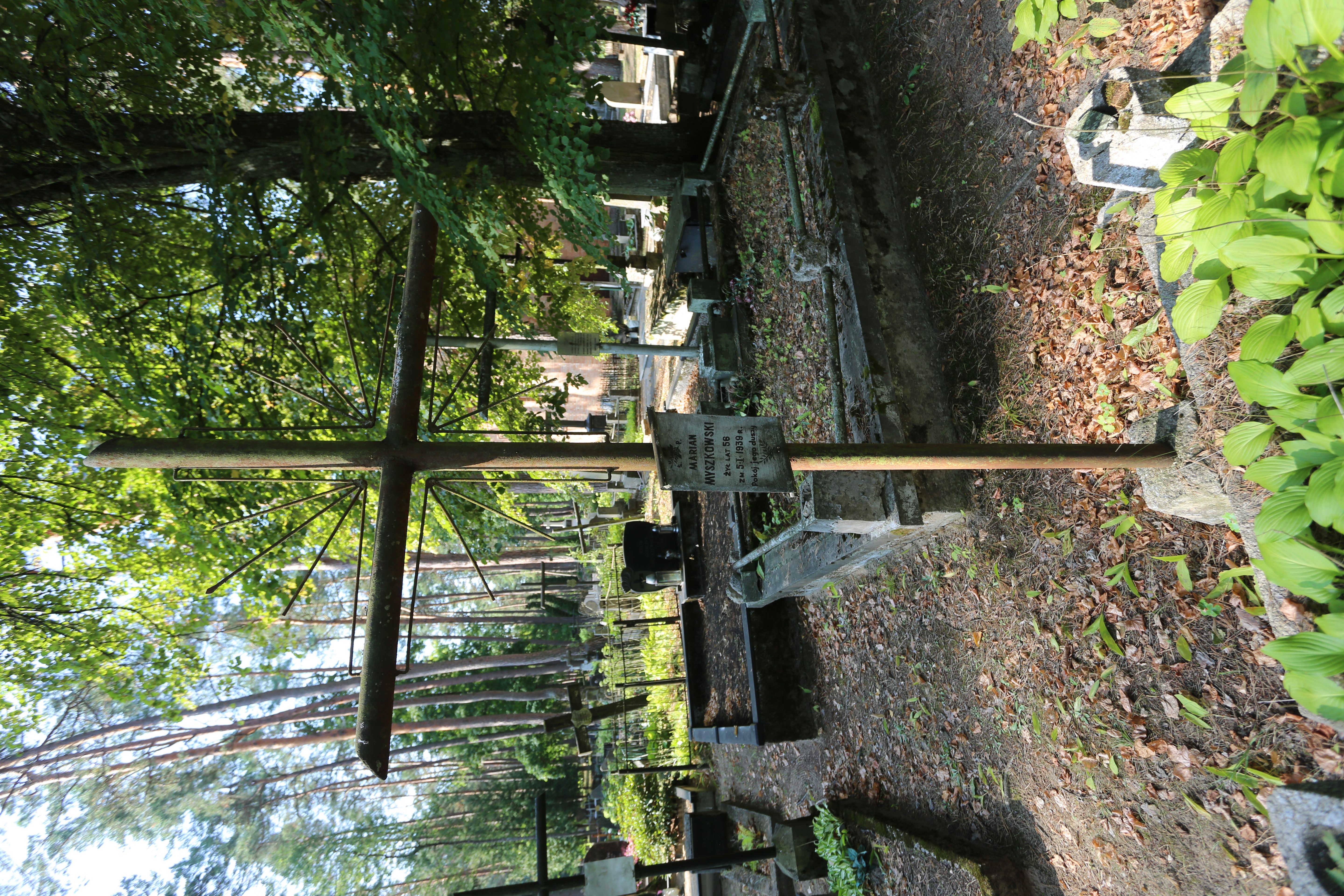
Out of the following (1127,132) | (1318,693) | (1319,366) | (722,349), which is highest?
(722,349)

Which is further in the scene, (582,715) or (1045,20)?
(582,715)

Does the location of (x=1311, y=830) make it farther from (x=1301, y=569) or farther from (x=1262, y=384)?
(x=1262, y=384)

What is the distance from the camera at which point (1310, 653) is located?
5.39ft

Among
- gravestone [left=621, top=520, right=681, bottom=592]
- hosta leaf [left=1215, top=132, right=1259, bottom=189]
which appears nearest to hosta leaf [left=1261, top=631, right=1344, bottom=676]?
A: hosta leaf [left=1215, top=132, right=1259, bottom=189]

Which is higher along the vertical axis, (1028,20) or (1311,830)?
(1028,20)

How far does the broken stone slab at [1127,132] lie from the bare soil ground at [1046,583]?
669 mm

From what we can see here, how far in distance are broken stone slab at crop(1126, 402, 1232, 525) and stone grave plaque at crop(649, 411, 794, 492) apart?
1595 millimetres

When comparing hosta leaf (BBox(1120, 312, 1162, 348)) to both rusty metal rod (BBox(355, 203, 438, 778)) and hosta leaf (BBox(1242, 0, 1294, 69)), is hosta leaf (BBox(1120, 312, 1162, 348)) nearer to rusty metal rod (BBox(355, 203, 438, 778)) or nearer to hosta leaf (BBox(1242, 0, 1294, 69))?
hosta leaf (BBox(1242, 0, 1294, 69))

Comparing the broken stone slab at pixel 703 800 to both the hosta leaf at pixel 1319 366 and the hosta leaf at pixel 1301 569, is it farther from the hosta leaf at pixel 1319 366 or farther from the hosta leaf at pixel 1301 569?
the hosta leaf at pixel 1319 366

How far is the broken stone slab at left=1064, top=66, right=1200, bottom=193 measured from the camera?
261 centimetres

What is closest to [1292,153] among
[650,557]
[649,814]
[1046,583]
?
[1046,583]

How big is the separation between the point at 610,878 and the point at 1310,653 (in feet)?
20.6

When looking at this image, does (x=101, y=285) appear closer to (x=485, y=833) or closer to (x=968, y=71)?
(x=968, y=71)

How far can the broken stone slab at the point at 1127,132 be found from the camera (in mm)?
2607
